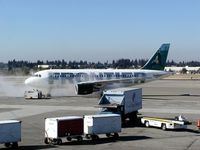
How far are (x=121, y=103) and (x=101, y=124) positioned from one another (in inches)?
332

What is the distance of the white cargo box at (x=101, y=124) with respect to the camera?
28484 mm

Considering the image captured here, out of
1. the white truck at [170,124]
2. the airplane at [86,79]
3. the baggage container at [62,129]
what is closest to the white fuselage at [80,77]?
the airplane at [86,79]

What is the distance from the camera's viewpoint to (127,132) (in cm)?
3272

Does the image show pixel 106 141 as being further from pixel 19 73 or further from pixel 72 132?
pixel 19 73

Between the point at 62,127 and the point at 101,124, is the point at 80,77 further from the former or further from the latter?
the point at 62,127

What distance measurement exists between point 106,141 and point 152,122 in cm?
→ 766

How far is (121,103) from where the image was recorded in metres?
37.2

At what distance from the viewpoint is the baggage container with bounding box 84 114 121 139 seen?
2849 cm

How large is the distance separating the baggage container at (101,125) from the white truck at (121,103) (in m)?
6.59

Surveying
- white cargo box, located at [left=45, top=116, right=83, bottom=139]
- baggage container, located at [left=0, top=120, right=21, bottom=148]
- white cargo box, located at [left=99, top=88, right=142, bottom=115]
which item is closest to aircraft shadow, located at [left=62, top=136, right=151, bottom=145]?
white cargo box, located at [left=45, top=116, right=83, bottom=139]

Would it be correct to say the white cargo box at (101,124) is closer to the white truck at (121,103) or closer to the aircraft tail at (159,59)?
the white truck at (121,103)

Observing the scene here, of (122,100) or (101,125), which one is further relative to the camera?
(122,100)

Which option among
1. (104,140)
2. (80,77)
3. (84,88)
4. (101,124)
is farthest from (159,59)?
(104,140)

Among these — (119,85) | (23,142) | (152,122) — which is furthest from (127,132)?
(119,85)
